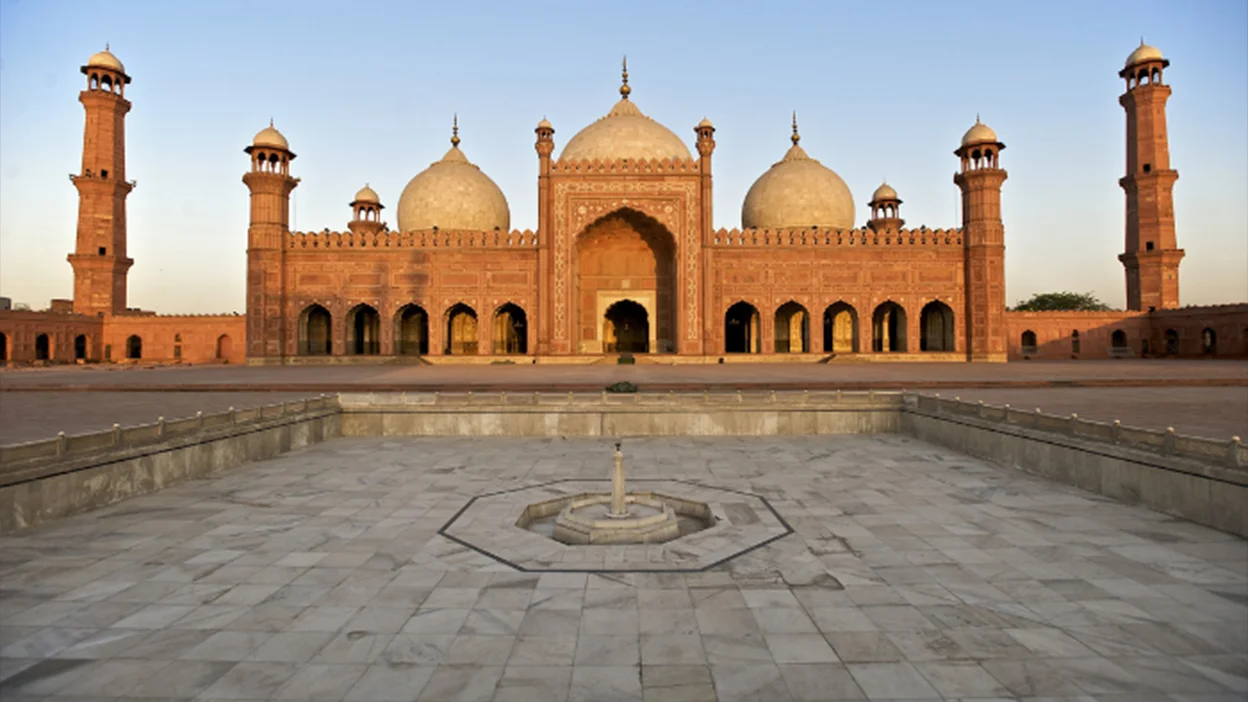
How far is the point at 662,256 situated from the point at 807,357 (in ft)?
22.7

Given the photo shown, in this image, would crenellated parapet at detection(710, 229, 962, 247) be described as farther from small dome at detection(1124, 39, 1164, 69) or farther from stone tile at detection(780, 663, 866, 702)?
stone tile at detection(780, 663, 866, 702)

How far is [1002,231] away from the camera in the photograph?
80.6 feet

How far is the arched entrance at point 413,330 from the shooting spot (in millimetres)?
26984

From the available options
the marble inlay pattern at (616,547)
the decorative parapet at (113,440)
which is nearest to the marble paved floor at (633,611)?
the marble inlay pattern at (616,547)

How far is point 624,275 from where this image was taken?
1038 inches

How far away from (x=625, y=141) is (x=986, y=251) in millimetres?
14453

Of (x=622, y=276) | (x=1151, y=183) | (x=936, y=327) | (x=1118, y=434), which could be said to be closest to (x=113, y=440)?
(x=1118, y=434)

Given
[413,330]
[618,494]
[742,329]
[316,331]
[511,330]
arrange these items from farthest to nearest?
[742,329]
[511,330]
[413,330]
[316,331]
[618,494]

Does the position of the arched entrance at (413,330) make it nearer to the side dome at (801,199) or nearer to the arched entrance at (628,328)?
the arched entrance at (628,328)

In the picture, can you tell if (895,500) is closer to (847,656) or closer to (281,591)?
(847,656)

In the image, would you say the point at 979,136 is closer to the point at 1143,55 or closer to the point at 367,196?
the point at 1143,55

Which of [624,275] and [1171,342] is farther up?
[624,275]

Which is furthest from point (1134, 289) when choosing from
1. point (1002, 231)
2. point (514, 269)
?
point (514, 269)

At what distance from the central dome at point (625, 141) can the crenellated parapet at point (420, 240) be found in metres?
3.98
